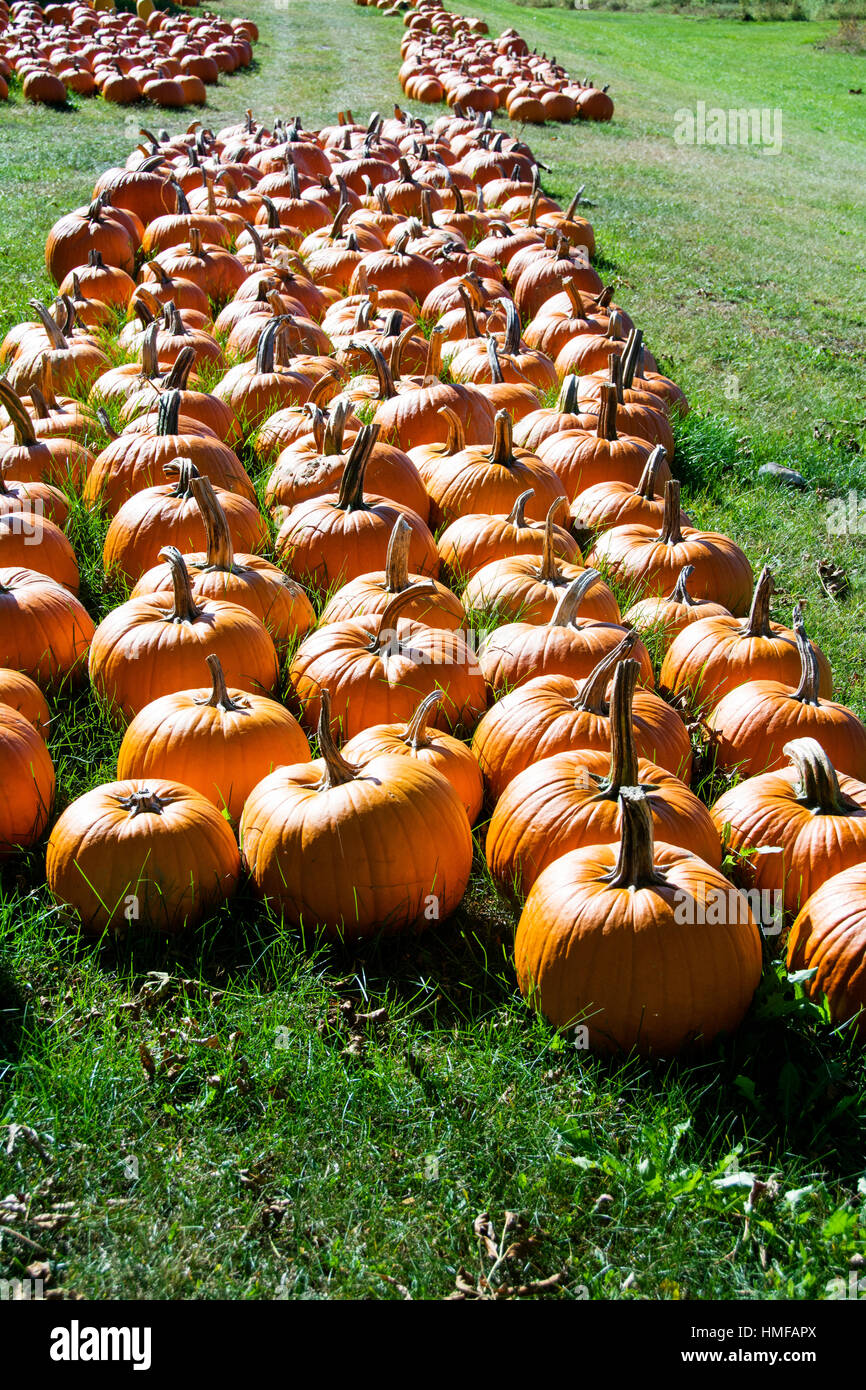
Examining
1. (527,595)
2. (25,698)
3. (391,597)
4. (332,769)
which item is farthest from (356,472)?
(332,769)

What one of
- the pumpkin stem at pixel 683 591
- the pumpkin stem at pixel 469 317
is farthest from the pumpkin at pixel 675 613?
the pumpkin stem at pixel 469 317

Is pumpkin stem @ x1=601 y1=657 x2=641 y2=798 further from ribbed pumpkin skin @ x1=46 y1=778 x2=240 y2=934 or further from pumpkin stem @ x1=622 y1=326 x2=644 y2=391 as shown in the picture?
pumpkin stem @ x1=622 y1=326 x2=644 y2=391

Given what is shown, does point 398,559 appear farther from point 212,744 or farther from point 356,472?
point 212,744

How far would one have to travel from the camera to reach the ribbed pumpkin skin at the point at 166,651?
3.39 m

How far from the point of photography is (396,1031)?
8.51 ft

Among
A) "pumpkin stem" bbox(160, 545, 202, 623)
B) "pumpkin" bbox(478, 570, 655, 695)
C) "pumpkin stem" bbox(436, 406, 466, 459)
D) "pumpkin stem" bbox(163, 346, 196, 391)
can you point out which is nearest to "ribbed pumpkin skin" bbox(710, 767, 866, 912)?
"pumpkin" bbox(478, 570, 655, 695)

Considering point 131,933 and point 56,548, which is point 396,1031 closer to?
point 131,933

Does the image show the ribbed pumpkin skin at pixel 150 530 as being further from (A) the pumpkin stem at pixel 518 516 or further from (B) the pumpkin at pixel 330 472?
(A) the pumpkin stem at pixel 518 516

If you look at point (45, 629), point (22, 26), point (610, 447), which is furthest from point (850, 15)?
point (45, 629)

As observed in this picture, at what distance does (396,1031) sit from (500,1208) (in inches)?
19.8

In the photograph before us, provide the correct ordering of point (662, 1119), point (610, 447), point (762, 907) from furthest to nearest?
point (610, 447), point (762, 907), point (662, 1119)

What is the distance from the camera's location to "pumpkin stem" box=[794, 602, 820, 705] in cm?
336

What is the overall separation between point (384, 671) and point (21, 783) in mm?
1092

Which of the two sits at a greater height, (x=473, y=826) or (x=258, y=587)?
(x=258, y=587)
